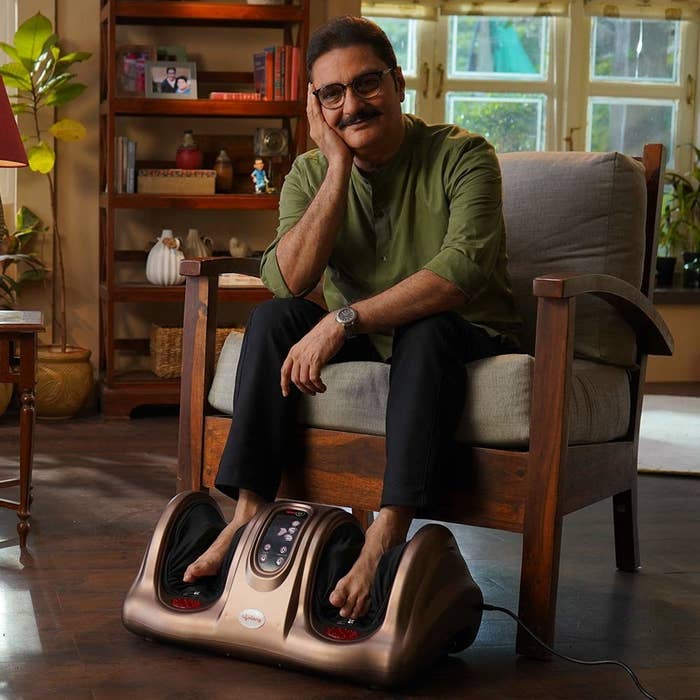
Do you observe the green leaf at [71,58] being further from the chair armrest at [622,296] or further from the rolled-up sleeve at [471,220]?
the chair armrest at [622,296]

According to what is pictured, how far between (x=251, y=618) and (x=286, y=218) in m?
0.80

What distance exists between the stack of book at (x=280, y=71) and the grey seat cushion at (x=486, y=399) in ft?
7.47

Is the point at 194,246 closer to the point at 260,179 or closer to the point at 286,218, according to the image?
the point at 260,179

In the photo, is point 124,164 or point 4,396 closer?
point 4,396

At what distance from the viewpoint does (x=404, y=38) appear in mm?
5750

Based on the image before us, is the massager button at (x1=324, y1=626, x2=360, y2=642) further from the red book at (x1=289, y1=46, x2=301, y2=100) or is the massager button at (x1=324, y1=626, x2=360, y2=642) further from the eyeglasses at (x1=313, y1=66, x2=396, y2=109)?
the red book at (x1=289, y1=46, x2=301, y2=100)

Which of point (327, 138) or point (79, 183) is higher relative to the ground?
point (327, 138)

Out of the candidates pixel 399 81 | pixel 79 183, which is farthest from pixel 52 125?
pixel 399 81

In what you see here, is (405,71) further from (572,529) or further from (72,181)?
(572,529)

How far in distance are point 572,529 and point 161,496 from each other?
1.06 metres

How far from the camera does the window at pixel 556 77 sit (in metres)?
5.78

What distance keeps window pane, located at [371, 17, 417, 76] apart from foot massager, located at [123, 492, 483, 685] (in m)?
4.15

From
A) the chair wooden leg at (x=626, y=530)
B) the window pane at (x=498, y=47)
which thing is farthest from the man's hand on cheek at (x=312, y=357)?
the window pane at (x=498, y=47)

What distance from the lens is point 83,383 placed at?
4316 millimetres
